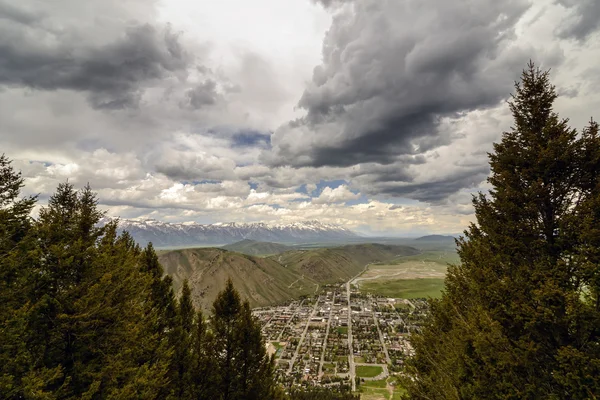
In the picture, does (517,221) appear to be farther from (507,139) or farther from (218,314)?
(218,314)

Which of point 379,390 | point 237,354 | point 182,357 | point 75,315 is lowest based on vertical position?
point 379,390

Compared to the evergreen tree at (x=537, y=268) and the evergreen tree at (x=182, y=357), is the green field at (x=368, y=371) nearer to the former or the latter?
the evergreen tree at (x=182, y=357)

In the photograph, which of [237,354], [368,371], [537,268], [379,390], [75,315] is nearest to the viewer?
[537,268]

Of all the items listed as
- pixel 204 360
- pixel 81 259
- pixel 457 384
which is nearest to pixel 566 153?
pixel 457 384

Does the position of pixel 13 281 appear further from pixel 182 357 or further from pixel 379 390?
pixel 379 390

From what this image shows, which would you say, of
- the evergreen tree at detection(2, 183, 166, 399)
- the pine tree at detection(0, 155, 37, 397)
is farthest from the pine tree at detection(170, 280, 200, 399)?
the pine tree at detection(0, 155, 37, 397)

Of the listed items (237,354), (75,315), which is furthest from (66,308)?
(237,354)
